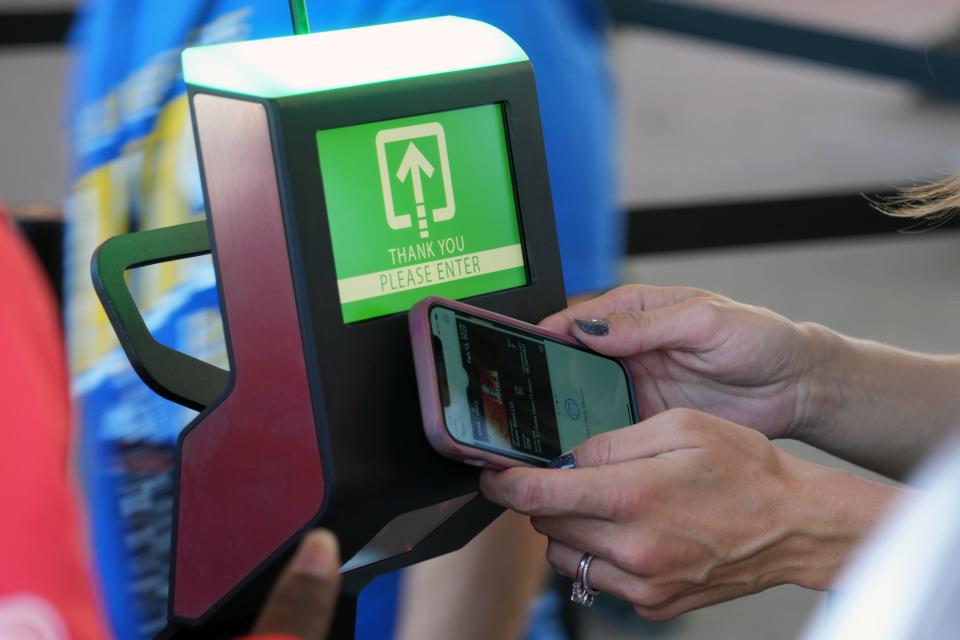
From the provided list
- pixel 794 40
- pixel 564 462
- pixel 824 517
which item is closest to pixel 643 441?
pixel 564 462

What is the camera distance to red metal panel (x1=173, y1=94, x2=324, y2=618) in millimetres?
565

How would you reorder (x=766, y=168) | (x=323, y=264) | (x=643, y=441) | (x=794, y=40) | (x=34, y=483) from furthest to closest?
(x=766, y=168) → (x=794, y=40) → (x=643, y=441) → (x=323, y=264) → (x=34, y=483)

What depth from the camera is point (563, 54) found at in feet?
3.05

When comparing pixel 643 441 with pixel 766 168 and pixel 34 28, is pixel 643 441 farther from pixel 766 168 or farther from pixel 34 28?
pixel 34 28

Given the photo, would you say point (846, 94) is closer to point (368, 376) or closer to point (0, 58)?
point (0, 58)

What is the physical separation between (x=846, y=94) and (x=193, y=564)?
16.6ft

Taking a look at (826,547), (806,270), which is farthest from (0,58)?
(826,547)

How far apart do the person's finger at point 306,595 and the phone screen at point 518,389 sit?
4.6 inches

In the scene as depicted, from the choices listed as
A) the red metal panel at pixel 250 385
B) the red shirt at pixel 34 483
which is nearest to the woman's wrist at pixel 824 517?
the red metal panel at pixel 250 385

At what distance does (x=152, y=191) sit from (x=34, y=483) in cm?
47

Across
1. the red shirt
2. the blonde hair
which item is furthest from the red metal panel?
the blonde hair

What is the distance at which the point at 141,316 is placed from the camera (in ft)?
2.15

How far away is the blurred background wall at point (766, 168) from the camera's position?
3.32 m

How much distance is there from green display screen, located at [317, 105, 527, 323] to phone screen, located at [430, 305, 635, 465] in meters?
0.03
